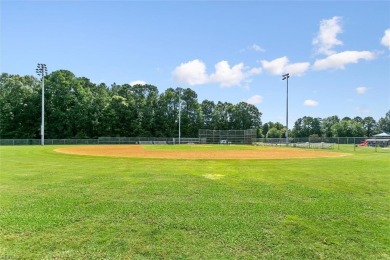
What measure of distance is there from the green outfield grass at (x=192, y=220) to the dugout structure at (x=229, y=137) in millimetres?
51947

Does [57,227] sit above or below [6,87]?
below

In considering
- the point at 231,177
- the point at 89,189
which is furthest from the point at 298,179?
the point at 89,189

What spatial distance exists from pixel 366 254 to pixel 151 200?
4.31 m

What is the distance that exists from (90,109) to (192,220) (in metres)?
63.3

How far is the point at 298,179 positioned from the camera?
9961 millimetres

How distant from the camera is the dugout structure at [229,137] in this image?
60594mm

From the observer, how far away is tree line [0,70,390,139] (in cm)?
→ 5956

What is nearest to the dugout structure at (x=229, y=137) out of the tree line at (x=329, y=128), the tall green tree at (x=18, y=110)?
the tall green tree at (x=18, y=110)

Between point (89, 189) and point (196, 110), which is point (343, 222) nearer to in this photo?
point (89, 189)

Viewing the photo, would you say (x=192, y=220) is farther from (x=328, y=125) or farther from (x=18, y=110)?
(x=328, y=125)

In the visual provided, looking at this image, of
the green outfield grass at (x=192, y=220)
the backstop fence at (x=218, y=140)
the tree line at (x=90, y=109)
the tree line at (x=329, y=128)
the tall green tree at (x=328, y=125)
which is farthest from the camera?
the tall green tree at (x=328, y=125)

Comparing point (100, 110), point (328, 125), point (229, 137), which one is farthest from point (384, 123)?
point (100, 110)

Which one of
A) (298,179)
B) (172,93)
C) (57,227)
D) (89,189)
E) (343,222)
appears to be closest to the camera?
(57,227)

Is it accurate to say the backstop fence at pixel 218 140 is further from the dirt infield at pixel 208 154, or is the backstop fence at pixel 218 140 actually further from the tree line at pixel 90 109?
the dirt infield at pixel 208 154
